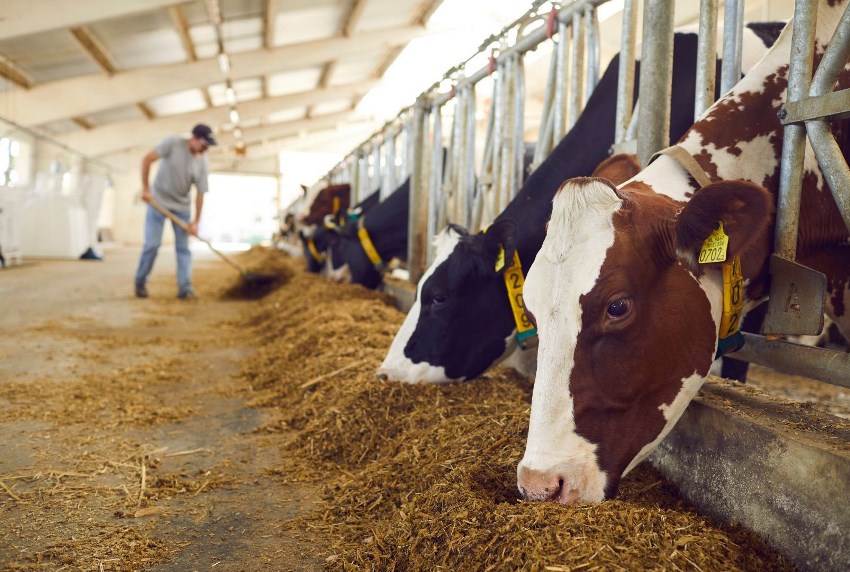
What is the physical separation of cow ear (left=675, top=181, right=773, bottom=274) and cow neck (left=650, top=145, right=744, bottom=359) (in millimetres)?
35

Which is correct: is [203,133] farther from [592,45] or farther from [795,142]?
[795,142]

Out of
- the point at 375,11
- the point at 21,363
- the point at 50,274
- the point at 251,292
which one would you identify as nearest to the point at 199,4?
the point at 375,11

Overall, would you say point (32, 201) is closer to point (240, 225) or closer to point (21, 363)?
point (21, 363)

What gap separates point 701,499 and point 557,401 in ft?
→ 1.73

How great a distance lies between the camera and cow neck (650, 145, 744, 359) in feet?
5.67

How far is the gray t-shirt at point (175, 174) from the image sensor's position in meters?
7.93

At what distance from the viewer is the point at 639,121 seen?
107 inches

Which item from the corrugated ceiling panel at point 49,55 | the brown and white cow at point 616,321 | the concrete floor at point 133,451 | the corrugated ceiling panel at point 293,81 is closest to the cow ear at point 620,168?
the brown and white cow at point 616,321

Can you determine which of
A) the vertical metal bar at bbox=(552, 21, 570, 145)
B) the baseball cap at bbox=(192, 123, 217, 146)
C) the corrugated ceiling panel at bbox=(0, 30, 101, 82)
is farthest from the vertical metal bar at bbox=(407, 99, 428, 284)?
the corrugated ceiling panel at bbox=(0, 30, 101, 82)

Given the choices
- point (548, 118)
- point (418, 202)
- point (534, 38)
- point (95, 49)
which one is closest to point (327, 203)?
point (418, 202)

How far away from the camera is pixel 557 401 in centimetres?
164

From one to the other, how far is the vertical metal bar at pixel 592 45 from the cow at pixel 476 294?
0.48 metres

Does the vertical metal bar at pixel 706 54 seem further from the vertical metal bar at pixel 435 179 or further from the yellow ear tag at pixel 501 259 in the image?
the vertical metal bar at pixel 435 179

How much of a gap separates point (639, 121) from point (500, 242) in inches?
28.4
